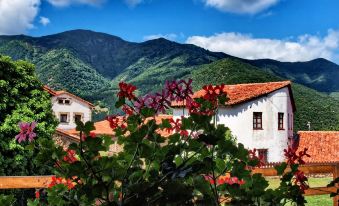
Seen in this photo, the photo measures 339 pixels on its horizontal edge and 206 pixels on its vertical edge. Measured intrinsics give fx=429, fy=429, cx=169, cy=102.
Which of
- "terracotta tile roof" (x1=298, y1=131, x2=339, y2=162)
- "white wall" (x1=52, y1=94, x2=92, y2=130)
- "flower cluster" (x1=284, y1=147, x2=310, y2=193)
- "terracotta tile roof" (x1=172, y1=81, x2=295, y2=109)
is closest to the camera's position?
"flower cluster" (x1=284, y1=147, x2=310, y2=193)

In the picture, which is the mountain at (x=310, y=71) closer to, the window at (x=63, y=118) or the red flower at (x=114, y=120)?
the window at (x=63, y=118)

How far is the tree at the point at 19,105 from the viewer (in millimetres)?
13867

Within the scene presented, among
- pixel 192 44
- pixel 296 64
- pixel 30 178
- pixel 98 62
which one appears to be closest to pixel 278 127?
pixel 30 178

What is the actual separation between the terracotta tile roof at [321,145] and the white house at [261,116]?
1336mm

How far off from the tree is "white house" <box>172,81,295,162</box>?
465 inches

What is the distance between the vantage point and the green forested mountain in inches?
1812

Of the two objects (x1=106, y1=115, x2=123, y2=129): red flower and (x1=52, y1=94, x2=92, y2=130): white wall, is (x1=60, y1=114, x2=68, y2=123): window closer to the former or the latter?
(x1=52, y1=94, x2=92, y2=130): white wall

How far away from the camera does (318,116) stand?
4153cm

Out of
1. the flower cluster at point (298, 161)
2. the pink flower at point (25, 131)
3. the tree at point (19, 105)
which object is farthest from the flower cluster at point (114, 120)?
the tree at point (19, 105)

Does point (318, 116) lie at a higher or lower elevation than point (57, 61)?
lower

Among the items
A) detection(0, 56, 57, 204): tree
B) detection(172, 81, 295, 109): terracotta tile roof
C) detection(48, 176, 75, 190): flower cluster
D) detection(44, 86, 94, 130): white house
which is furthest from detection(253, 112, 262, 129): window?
detection(44, 86, 94, 130): white house

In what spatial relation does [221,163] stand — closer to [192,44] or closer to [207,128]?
[207,128]

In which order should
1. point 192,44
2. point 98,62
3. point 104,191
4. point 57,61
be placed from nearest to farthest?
point 104,191 → point 57,61 → point 192,44 → point 98,62

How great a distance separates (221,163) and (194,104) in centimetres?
50
